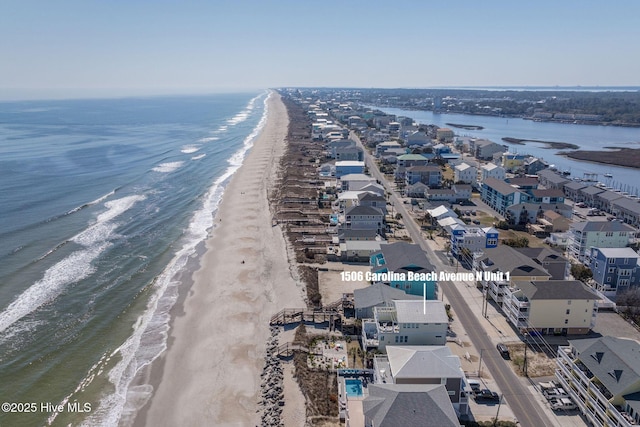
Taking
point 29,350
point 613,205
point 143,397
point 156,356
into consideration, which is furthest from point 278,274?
point 613,205

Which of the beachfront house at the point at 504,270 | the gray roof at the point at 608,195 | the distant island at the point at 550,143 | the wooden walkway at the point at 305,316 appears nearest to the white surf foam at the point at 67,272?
the wooden walkway at the point at 305,316

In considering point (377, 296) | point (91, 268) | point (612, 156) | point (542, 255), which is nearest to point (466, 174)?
point (542, 255)

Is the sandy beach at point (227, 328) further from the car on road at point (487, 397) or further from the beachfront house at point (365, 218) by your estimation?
the car on road at point (487, 397)

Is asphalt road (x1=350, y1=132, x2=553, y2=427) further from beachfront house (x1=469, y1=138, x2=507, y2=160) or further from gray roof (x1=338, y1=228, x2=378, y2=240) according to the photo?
beachfront house (x1=469, y1=138, x2=507, y2=160)

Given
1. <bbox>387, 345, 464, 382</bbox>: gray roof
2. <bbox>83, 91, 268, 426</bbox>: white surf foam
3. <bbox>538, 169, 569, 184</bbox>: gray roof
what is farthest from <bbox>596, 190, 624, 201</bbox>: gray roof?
<bbox>83, 91, 268, 426</bbox>: white surf foam

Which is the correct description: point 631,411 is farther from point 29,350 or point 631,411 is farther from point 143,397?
point 29,350

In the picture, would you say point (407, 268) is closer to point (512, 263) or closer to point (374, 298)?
point (374, 298)
